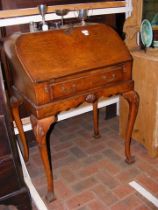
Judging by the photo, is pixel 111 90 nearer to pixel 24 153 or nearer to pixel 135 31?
pixel 135 31

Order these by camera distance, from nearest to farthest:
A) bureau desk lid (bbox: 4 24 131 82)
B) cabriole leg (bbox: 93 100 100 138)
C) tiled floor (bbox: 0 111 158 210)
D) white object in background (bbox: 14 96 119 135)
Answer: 1. bureau desk lid (bbox: 4 24 131 82)
2. tiled floor (bbox: 0 111 158 210)
3. white object in background (bbox: 14 96 119 135)
4. cabriole leg (bbox: 93 100 100 138)

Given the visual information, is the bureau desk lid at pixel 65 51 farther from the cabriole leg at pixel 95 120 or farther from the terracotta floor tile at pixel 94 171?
the terracotta floor tile at pixel 94 171

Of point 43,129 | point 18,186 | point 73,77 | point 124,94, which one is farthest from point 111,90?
point 18,186

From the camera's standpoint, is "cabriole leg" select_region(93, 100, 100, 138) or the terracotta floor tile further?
"cabriole leg" select_region(93, 100, 100, 138)

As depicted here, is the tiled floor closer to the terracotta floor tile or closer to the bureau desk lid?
the terracotta floor tile

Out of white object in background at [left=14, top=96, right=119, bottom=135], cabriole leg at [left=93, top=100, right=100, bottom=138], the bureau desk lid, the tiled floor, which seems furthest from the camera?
cabriole leg at [left=93, top=100, right=100, bottom=138]

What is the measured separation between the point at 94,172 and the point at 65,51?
3.61ft

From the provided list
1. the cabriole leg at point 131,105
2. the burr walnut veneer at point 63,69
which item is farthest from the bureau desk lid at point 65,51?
the cabriole leg at point 131,105

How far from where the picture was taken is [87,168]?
2.15m

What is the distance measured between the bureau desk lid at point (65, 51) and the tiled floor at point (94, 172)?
0.96 metres

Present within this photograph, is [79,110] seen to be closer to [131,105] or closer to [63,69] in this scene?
[131,105]

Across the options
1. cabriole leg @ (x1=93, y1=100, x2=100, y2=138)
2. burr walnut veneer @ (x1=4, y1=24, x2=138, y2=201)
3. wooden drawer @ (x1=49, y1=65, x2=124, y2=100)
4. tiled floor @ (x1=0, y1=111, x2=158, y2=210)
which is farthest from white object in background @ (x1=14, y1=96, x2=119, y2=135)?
wooden drawer @ (x1=49, y1=65, x2=124, y2=100)

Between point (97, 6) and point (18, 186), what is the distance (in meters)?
1.79

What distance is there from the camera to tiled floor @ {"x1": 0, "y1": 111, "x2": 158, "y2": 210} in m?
1.79
